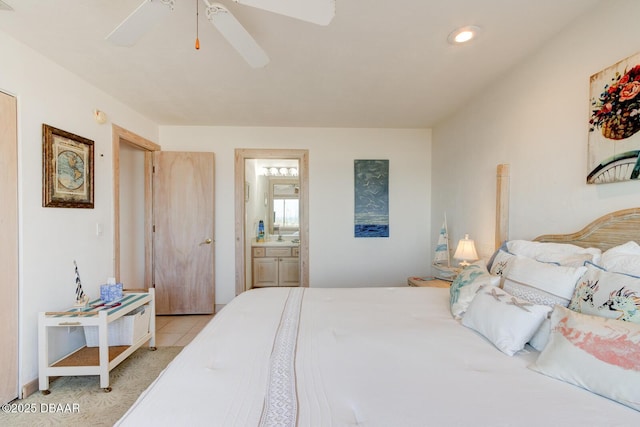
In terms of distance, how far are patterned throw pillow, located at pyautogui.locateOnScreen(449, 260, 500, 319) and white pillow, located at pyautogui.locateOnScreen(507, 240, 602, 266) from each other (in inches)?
12.0

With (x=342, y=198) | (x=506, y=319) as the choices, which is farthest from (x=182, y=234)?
(x=506, y=319)

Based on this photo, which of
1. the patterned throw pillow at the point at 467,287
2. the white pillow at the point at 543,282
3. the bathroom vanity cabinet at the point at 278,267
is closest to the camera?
the white pillow at the point at 543,282

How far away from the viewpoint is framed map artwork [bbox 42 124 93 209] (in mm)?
1968

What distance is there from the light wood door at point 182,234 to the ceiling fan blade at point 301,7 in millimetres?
2576

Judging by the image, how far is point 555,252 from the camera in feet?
5.06

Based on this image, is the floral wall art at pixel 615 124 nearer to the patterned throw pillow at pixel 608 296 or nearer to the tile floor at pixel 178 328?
the patterned throw pillow at pixel 608 296

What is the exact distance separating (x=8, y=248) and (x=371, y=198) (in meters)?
3.37

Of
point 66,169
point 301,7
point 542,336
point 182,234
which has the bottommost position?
point 542,336

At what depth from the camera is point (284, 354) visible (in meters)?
1.11

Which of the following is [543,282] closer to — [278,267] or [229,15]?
[229,15]

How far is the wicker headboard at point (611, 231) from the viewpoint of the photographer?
4.23 feet

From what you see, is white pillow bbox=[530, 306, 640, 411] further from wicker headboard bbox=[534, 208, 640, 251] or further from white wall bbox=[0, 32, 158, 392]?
white wall bbox=[0, 32, 158, 392]

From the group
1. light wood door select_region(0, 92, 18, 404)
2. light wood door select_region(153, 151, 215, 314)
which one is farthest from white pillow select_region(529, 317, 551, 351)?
light wood door select_region(153, 151, 215, 314)

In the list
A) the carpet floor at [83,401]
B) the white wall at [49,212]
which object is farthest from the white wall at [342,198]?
the carpet floor at [83,401]
